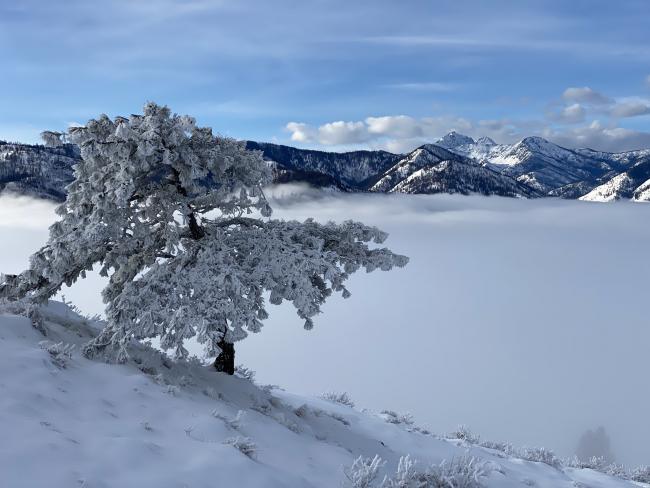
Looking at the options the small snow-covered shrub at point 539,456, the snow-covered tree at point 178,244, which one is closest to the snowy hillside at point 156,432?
the snow-covered tree at point 178,244

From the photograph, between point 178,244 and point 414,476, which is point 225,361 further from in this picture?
point 414,476

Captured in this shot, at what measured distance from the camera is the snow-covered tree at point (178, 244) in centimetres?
1098

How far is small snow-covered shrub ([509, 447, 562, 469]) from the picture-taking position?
17234 mm

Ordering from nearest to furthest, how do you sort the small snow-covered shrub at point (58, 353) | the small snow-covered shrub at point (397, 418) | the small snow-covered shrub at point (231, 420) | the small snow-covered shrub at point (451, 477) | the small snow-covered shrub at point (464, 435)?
the small snow-covered shrub at point (451, 477) → the small snow-covered shrub at point (231, 420) → the small snow-covered shrub at point (58, 353) → the small snow-covered shrub at point (397, 418) → the small snow-covered shrub at point (464, 435)

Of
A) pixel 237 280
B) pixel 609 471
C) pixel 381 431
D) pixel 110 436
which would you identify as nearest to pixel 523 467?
pixel 381 431

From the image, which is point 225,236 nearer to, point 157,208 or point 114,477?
point 157,208

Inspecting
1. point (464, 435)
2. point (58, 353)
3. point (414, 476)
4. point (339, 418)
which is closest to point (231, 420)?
point (414, 476)

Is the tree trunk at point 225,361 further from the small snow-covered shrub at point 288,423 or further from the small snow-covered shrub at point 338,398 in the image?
the small snow-covered shrub at point 338,398

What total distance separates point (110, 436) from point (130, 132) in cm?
672

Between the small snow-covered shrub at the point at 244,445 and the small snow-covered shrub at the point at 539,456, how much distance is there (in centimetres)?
1312

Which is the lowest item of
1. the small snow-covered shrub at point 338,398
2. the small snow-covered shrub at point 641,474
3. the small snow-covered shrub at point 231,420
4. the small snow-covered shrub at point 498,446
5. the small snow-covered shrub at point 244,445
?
the small snow-covered shrub at point 641,474

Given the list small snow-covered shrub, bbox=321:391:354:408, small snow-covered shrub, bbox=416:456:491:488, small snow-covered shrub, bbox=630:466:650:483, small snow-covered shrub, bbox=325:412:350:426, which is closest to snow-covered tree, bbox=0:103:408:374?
small snow-covered shrub, bbox=325:412:350:426

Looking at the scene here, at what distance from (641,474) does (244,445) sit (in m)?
19.0

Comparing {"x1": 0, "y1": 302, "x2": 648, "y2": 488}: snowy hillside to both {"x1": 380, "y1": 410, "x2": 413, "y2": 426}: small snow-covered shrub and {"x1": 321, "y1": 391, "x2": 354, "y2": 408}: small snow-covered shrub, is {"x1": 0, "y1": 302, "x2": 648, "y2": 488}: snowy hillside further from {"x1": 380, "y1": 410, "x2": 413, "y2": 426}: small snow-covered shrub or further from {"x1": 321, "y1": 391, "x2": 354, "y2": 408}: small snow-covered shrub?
{"x1": 321, "y1": 391, "x2": 354, "y2": 408}: small snow-covered shrub
